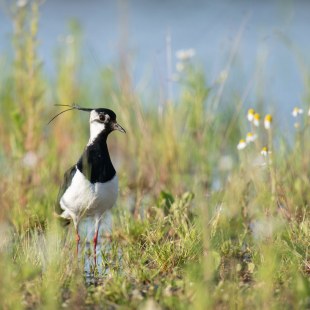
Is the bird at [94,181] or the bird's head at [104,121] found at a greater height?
the bird's head at [104,121]

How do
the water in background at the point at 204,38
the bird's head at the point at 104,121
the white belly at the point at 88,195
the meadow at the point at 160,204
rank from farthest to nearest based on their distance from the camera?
the water in background at the point at 204,38 → the bird's head at the point at 104,121 → the white belly at the point at 88,195 → the meadow at the point at 160,204

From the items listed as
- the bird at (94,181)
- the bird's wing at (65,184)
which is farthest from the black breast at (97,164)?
the bird's wing at (65,184)

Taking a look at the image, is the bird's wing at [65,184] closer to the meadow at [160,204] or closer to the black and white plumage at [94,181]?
the black and white plumage at [94,181]

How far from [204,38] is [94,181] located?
967cm

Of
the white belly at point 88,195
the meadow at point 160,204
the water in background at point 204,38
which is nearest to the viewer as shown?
the meadow at point 160,204

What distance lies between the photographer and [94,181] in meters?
5.15

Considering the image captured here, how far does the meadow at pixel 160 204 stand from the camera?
4.12 metres

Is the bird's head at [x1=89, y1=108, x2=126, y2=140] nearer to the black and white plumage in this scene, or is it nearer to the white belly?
the black and white plumage

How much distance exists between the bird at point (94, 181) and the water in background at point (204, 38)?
5.19 ft

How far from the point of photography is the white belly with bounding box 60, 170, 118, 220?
5.12m

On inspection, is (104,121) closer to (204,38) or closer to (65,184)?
(65,184)

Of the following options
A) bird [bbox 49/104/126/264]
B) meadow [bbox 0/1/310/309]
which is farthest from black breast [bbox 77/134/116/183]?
meadow [bbox 0/1/310/309]

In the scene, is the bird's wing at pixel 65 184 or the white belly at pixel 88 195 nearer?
the white belly at pixel 88 195

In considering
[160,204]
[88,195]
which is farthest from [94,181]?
[160,204]
